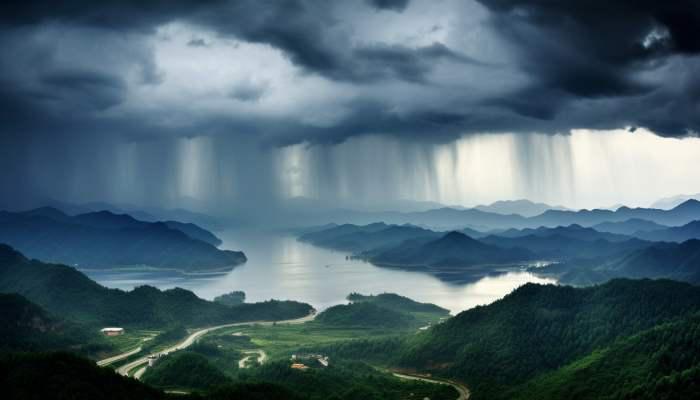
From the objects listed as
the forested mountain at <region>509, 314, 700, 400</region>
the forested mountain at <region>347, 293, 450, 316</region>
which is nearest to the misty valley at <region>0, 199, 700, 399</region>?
the forested mountain at <region>509, 314, 700, 400</region>

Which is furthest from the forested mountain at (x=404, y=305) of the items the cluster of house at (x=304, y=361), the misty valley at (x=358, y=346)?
the cluster of house at (x=304, y=361)

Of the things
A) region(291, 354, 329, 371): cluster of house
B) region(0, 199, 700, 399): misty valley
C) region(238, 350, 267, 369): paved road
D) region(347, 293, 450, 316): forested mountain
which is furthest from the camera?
region(347, 293, 450, 316): forested mountain

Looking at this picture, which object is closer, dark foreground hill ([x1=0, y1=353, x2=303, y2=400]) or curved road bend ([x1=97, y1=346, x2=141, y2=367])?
dark foreground hill ([x1=0, y1=353, x2=303, y2=400])

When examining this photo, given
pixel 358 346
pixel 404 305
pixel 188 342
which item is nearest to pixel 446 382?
pixel 358 346

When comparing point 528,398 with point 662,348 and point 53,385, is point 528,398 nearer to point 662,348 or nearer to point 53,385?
point 662,348

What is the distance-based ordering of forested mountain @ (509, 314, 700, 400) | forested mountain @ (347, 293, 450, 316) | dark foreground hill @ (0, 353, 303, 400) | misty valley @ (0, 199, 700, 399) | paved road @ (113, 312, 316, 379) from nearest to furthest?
dark foreground hill @ (0, 353, 303, 400) → forested mountain @ (509, 314, 700, 400) → misty valley @ (0, 199, 700, 399) → paved road @ (113, 312, 316, 379) → forested mountain @ (347, 293, 450, 316)

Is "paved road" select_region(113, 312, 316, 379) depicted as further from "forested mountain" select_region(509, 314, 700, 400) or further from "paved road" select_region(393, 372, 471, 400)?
"forested mountain" select_region(509, 314, 700, 400)

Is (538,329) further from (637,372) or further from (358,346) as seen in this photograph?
(358,346)

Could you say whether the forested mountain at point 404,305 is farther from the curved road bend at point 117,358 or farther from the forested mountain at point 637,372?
the forested mountain at point 637,372
